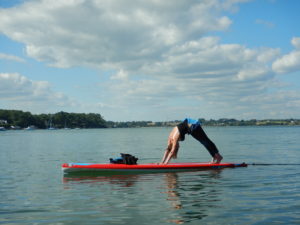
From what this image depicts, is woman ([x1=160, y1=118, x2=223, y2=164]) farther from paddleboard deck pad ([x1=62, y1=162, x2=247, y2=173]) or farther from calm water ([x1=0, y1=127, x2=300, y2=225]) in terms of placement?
calm water ([x1=0, y1=127, x2=300, y2=225])

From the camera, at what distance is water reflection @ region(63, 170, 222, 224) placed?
944cm

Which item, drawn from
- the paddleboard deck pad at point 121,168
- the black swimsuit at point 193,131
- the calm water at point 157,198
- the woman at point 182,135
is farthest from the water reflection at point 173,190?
the black swimsuit at point 193,131

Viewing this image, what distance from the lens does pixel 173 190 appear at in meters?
12.7

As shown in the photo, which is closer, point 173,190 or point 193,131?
point 173,190

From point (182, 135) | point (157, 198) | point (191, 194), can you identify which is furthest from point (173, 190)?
point (182, 135)

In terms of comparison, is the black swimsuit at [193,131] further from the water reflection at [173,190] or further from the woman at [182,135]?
the water reflection at [173,190]

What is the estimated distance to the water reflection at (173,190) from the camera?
31.0 feet

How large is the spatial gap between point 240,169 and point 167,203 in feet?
28.5

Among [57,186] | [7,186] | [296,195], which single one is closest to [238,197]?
[296,195]

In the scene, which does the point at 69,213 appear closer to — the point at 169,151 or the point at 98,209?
A: the point at 98,209

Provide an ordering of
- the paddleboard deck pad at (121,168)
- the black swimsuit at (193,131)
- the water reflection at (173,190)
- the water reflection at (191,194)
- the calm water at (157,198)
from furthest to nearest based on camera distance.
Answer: the black swimsuit at (193,131)
the paddleboard deck pad at (121,168)
the water reflection at (173,190)
the water reflection at (191,194)
the calm water at (157,198)

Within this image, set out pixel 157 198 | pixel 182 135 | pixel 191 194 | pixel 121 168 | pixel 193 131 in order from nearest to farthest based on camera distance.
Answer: pixel 157 198 → pixel 191 194 → pixel 121 168 → pixel 182 135 → pixel 193 131

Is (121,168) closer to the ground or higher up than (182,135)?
closer to the ground

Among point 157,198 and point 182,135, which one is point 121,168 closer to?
point 182,135
